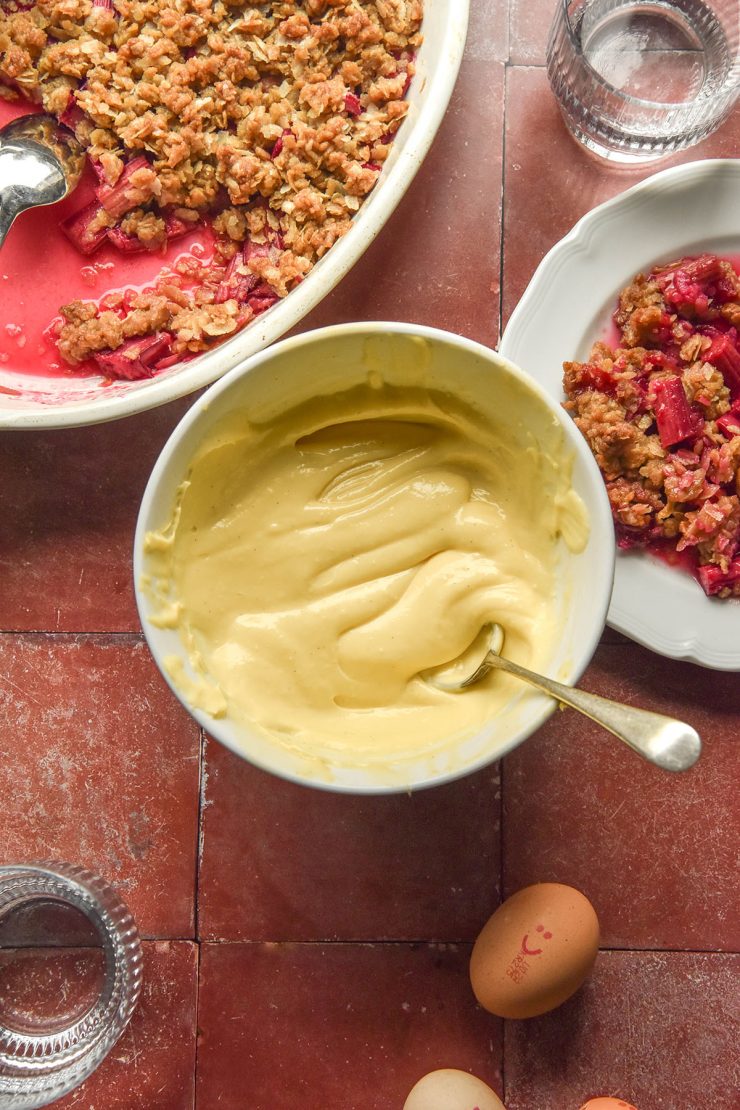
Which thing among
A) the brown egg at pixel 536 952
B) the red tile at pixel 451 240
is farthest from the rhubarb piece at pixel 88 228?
the brown egg at pixel 536 952

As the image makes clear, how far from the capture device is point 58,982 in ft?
3.44

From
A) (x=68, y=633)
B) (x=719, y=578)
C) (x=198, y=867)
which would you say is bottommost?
(x=198, y=867)

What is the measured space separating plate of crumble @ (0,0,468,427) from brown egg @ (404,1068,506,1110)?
77 cm

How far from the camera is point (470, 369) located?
76cm

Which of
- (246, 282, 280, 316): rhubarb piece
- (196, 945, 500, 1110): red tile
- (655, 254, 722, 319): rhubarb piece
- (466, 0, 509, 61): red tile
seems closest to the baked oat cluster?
(246, 282, 280, 316): rhubarb piece

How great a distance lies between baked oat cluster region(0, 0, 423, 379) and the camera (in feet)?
3.08

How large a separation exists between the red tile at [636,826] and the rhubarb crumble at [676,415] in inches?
7.4

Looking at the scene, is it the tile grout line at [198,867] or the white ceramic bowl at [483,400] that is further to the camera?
the tile grout line at [198,867]

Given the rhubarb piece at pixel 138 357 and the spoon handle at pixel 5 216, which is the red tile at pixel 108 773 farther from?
the spoon handle at pixel 5 216

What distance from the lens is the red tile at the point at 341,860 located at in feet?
3.37

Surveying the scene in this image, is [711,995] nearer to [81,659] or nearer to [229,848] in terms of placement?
[229,848]

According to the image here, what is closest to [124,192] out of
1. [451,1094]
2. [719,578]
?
[719,578]

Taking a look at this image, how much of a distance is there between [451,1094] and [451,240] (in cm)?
90

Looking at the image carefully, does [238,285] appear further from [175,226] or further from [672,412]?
[672,412]
